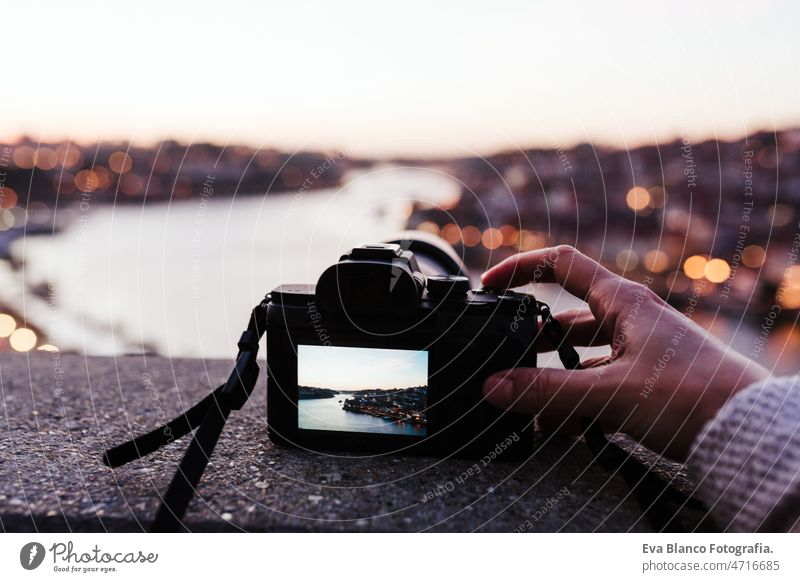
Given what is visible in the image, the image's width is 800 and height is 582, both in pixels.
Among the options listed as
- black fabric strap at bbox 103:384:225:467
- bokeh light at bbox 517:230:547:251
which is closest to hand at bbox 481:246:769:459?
black fabric strap at bbox 103:384:225:467

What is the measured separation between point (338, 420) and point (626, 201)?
12.9 feet

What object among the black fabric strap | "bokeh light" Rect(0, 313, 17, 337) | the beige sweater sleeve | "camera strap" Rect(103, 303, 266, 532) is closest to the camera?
the beige sweater sleeve

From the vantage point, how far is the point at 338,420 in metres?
0.89

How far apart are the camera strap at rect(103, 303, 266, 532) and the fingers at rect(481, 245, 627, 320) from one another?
1.21ft

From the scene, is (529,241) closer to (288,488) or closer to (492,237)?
(492,237)

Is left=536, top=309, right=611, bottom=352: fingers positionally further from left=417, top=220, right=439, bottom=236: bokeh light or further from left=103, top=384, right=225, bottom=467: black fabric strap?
left=103, top=384, right=225, bottom=467: black fabric strap

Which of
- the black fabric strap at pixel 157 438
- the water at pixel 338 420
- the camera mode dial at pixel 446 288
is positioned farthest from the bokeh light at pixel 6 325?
the camera mode dial at pixel 446 288

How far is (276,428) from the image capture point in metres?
0.91

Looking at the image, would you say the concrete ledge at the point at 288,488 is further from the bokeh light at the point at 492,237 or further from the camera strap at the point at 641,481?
the bokeh light at the point at 492,237

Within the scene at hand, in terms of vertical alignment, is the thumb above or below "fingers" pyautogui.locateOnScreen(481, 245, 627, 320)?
below

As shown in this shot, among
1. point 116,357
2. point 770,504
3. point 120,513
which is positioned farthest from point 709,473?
point 116,357

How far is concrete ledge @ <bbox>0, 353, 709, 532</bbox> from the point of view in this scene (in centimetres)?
74

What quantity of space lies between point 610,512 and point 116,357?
1.13m
